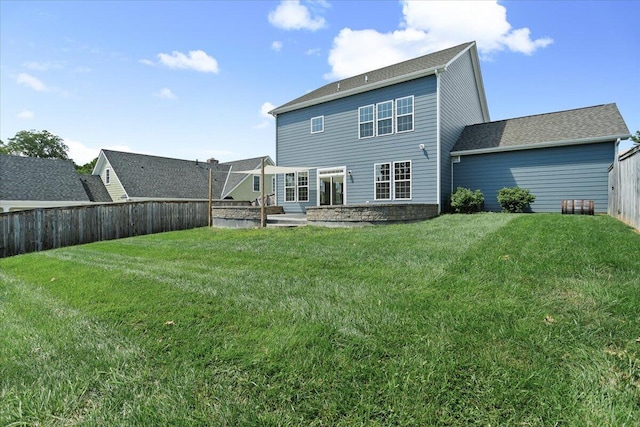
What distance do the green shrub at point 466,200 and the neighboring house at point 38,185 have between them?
22263 millimetres

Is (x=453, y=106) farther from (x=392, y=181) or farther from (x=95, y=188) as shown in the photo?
(x=95, y=188)

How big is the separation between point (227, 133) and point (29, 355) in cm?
1855

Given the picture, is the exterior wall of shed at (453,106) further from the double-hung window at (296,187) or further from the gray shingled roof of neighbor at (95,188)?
the gray shingled roof of neighbor at (95,188)

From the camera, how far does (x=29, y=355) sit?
8.56 ft

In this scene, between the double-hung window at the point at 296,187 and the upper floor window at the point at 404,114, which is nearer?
the upper floor window at the point at 404,114

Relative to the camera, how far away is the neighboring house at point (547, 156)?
11008 mm

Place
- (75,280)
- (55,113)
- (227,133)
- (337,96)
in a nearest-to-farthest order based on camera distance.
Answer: (75,280) < (337,96) < (55,113) < (227,133)

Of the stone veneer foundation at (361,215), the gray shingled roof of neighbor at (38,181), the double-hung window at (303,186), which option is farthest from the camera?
the gray shingled roof of neighbor at (38,181)

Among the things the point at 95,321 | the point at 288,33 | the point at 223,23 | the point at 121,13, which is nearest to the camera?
the point at 95,321

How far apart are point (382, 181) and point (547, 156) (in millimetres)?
6376

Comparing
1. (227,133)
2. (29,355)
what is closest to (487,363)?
(29,355)

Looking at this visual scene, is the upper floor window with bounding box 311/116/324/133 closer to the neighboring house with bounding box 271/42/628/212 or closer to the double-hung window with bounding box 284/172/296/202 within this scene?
the neighboring house with bounding box 271/42/628/212

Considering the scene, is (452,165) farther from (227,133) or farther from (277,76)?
(227,133)

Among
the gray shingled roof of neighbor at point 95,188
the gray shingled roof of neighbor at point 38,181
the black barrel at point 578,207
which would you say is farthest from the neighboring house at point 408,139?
the gray shingled roof of neighbor at point 38,181
